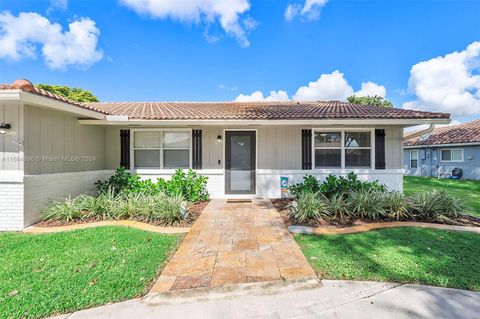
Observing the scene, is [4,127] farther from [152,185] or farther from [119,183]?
[152,185]

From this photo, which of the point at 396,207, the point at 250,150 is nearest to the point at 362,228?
the point at 396,207

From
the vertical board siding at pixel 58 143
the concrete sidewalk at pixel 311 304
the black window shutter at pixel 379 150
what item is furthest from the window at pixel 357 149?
the vertical board siding at pixel 58 143

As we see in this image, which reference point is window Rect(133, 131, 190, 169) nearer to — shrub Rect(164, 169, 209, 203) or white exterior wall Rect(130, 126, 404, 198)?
white exterior wall Rect(130, 126, 404, 198)

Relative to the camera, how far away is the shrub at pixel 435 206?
5680 mm

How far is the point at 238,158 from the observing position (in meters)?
8.41

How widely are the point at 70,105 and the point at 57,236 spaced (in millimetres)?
3075

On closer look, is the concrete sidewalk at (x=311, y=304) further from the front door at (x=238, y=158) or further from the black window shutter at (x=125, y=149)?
the black window shutter at (x=125, y=149)

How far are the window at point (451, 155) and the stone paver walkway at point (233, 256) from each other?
18.5 metres

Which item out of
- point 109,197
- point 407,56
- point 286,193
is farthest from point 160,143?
point 407,56

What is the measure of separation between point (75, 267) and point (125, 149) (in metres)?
5.57

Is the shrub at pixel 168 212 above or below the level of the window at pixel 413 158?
below

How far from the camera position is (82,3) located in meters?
8.74

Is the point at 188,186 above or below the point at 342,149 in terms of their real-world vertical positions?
below

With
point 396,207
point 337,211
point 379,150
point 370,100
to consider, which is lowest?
point 337,211
